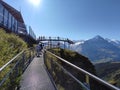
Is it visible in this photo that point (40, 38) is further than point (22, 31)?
Yes

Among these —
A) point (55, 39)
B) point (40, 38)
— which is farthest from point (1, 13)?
point (55, 39)

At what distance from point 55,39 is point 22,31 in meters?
43.3

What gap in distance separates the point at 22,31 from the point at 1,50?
31825 mm

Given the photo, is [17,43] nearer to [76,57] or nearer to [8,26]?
[8,26]

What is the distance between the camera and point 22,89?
9234mm

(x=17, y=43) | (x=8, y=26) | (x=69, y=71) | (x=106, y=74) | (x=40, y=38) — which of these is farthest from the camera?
(x=106, y=74)

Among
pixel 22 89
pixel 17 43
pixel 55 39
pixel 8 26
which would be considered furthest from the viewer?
pixel 55 39

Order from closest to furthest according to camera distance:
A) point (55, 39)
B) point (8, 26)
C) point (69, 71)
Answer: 1. point (69, 71)
2. point (8, 26)
3. point (55, 39)

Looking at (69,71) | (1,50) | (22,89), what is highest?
(1,50)

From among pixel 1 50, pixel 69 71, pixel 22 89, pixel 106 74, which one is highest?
pixel 1 50

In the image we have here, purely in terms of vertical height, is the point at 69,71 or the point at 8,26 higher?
the point at 8,26

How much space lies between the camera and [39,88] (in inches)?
369

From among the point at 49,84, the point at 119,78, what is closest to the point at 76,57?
the point at 49,84

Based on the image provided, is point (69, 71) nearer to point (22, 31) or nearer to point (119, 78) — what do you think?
point (22, 31)
